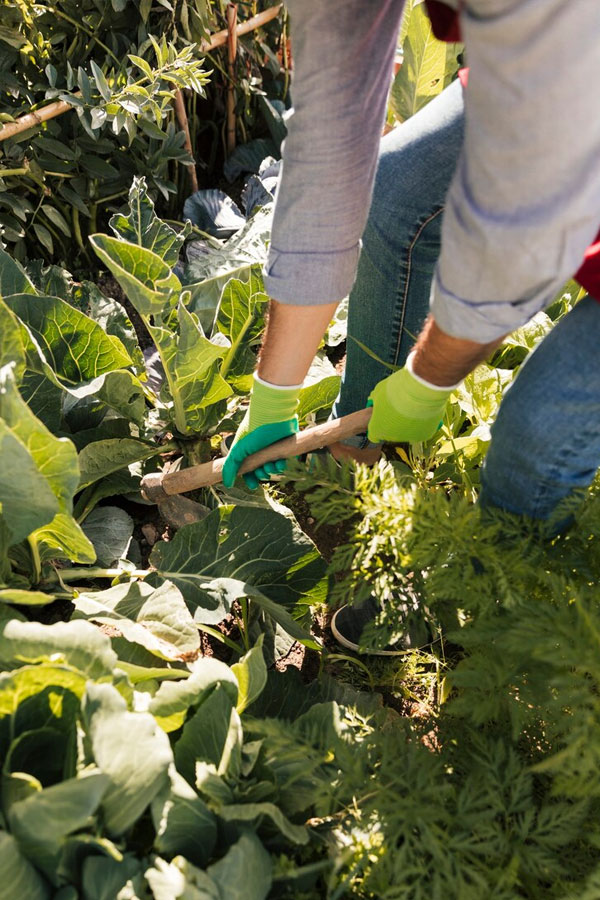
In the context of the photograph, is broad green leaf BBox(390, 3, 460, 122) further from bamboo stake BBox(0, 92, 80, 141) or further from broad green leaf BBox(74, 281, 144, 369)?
broad green leaf BBox(74, 281, 144, 369)

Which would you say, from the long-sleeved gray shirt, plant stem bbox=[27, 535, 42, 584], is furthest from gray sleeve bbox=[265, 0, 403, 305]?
plant stem bbox=[27, 535, 42, 584]

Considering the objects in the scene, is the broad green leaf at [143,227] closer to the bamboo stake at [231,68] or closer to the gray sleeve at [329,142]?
the gray sleeve at [329,142]

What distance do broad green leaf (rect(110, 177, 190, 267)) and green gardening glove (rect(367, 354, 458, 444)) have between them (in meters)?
0.74

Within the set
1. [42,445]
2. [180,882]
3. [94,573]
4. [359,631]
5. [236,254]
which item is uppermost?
[42,445]

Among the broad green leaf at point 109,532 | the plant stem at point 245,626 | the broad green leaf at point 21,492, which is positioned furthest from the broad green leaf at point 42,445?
the plant stem at point 245,626

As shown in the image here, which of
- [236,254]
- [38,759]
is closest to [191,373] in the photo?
[236,254]

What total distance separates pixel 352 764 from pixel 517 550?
42 cm

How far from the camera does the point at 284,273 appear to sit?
1.25m

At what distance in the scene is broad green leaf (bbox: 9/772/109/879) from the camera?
35.7 inches

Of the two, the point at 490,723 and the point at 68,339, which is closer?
the point at 490,723

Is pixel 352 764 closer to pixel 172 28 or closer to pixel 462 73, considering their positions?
pixel 462 73

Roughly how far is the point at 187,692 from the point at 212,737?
8 cm

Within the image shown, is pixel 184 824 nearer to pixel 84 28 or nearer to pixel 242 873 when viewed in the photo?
pixel 242 873

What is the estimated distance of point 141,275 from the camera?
5.37 ft
